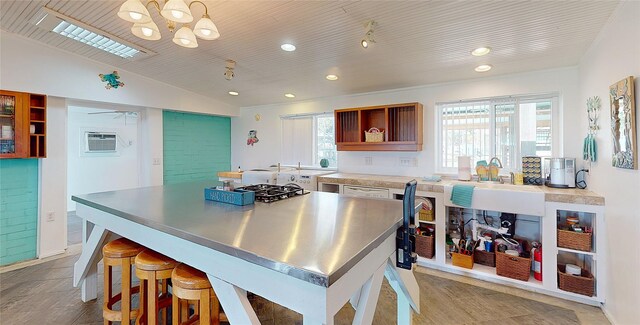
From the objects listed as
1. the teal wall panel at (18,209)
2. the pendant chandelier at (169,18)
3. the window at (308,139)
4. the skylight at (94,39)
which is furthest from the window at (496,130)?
the teal wall panel at (18,209)

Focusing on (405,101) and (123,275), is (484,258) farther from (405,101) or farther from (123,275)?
(123,275)

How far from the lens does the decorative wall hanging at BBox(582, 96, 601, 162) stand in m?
2.09

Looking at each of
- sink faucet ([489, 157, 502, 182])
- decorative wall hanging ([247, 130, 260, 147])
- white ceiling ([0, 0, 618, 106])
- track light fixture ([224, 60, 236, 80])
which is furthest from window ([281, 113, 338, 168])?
sink faucet ([489, 157, 502, 182])

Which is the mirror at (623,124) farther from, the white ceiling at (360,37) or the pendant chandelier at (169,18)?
the pendant chandelier at (169,18)

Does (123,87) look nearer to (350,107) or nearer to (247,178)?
(247,178)

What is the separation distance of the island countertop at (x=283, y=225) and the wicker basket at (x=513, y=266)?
152 cm

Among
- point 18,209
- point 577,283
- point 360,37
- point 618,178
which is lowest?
point 577,283

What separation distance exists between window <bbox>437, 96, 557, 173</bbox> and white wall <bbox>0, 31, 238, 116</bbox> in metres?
3.99

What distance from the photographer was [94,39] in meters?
2.81

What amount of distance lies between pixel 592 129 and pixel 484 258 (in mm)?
1437

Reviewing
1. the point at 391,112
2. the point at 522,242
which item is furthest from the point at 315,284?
the point at 391,112

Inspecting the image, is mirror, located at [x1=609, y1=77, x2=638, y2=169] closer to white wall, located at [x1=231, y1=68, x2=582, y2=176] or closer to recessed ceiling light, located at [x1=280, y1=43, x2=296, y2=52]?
white wall, located at [x1=231, y1=68, x2=582, y2=176]

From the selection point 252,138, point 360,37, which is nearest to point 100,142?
point 252,138

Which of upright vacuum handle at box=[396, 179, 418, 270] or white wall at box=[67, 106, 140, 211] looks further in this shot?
white wall at box=[67, 106, 140, 211]
